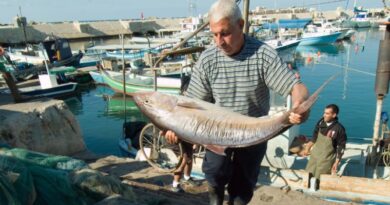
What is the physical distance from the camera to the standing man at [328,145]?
6.86 meters

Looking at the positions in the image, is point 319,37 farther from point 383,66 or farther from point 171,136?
point 171,136

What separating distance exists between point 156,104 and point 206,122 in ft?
1.55

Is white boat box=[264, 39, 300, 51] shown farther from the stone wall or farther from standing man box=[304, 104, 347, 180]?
standing man box=[304, 104, 347, 180]

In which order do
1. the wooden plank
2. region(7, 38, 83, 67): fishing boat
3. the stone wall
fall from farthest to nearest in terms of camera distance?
region(7, 38, 83, 67): fishing boat
the stone wall
the wooden plank

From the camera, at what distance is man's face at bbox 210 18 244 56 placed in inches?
110

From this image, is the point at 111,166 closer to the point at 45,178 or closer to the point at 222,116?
the point at 45,178

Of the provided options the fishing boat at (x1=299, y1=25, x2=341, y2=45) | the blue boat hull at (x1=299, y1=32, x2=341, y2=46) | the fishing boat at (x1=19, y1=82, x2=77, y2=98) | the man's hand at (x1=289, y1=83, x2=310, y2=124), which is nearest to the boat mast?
the man's hand at (x1=289, y1=83, x2=310, y2=124)

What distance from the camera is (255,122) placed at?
9.26ft

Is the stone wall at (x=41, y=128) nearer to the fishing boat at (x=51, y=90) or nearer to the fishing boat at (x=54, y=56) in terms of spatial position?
the fishing boat at (x=51, y=90)

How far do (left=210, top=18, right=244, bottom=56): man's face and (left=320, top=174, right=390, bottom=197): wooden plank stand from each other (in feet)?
15.7

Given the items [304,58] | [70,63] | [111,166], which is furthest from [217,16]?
[304,58]

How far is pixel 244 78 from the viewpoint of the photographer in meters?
3.07

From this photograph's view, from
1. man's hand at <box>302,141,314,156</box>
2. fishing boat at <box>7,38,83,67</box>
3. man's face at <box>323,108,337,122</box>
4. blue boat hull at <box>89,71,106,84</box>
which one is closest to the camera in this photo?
man's face at <box>323,108,337,122</box>

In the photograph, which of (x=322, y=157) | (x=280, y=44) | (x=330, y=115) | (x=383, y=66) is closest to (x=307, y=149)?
(x=322, y=157)
